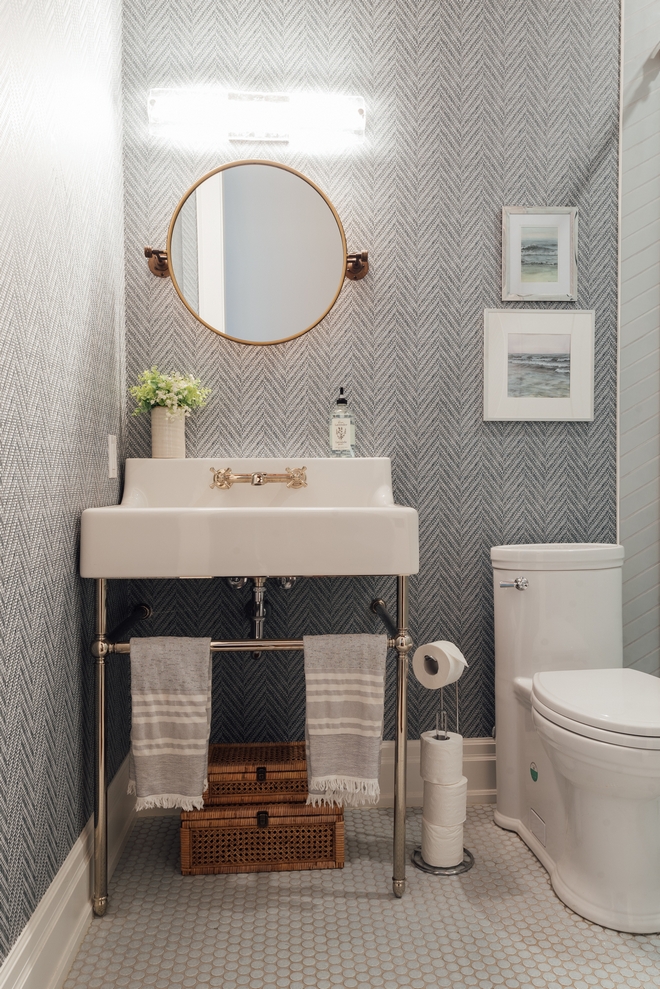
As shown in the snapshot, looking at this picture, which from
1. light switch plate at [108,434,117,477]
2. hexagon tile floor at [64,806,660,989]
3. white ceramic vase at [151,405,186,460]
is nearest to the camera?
hexagon tile floor at [64,806,660,989]

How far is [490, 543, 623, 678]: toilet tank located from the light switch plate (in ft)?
3.48

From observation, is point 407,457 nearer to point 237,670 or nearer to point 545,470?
point 545,470

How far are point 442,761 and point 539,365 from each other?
1140 millimetres

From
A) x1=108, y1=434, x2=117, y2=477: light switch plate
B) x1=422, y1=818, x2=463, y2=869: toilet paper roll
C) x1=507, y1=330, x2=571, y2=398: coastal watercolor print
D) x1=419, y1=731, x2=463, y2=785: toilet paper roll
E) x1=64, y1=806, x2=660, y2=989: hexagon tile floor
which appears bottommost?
x1=64, y1=806, x2=660, y2=989: hexagon tile floor

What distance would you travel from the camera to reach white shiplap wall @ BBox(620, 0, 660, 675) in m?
1.98

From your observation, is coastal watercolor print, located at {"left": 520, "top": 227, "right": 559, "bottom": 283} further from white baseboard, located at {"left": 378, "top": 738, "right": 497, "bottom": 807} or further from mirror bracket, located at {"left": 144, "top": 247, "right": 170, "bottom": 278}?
white baseboard, located at {"left": 378, "top": 738, "right": 497, "bottom": 807}

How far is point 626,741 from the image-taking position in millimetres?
1300

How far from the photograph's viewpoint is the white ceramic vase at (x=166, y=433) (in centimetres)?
181

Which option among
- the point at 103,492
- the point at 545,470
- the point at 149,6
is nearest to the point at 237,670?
the point at 103,492

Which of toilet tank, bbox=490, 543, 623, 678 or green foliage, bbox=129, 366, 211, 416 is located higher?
green foliage, bbox=129, 366, 211, 416

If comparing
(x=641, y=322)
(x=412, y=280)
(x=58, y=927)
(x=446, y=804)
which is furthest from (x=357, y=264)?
(x=58, y=927)

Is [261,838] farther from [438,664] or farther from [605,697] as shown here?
[605,697]

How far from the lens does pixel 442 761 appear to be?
1601mm

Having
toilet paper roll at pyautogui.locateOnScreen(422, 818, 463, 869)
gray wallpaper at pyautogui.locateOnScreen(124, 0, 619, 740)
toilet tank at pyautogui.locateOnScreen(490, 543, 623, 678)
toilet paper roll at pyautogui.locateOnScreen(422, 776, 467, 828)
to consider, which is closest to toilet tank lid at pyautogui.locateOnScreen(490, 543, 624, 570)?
toilet tank at pyautogui.locateOnScreen(490, 543, 623, 678)
